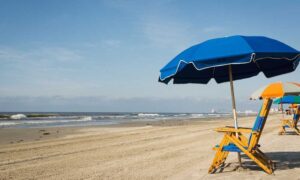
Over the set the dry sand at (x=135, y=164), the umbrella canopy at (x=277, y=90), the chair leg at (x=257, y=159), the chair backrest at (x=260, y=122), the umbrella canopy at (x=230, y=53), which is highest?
the umbrella canopy at (x=230, y=53)

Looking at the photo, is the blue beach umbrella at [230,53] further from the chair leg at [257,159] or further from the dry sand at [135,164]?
the dry sand at [135,164]

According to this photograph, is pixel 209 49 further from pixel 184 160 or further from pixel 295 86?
pixel 184 160

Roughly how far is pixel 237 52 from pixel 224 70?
8.82 ft

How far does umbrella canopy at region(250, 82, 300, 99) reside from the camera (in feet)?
18.7

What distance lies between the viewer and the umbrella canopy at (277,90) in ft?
18.7

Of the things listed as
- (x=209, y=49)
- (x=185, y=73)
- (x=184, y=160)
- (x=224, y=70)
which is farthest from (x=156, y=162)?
(x=209, y=49)

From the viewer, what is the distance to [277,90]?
19.1ft

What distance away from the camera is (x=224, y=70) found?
24.6 ft

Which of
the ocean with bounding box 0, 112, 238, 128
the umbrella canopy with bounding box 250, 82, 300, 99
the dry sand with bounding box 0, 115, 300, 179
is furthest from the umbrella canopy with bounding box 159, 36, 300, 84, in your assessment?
the ocean with bounding box 0, 112, 238, 128

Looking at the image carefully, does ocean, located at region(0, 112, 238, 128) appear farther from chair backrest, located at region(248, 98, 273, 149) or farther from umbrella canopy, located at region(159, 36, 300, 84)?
chair backrest, located at region(248, 98, 273, 149)

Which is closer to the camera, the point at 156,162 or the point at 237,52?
the point at 237,52

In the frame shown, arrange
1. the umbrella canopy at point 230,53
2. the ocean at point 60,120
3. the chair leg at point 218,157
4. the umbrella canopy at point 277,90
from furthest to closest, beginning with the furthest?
the ocean at point 60,120 → the chair leg at point 218,157 → the umbrella canopy at point 277,90 → the umbrella canopy at point 230,53

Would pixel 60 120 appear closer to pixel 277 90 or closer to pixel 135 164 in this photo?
pixel 135 164

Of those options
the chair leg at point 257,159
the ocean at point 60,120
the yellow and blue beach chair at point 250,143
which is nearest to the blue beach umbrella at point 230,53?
the yellow and blue beach chair at point 250,143
